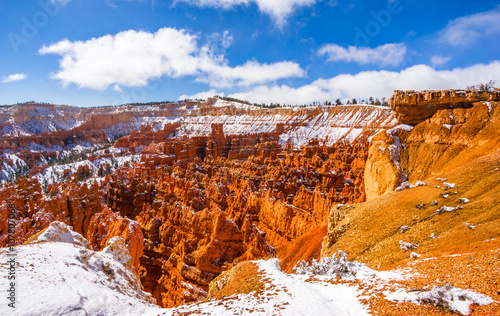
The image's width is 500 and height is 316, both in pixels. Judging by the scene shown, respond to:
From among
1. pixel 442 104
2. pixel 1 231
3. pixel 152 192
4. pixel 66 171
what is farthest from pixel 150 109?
pixel 442 104

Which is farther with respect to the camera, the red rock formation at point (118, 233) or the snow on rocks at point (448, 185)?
the red rock formation at point (118, 233)

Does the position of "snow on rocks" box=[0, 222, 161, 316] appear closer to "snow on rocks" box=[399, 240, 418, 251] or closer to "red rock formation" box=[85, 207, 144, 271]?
"red rock formation" box=[85, 207, 144, 271]

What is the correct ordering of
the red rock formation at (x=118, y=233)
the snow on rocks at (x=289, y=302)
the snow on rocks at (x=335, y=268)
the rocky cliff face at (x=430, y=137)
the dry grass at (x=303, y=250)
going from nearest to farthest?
the snow on rocks at (x=289, y=302), the snow on rocks at (x=335, y=268), the rocky cliff face at (x=430, y=137), the red rock formation at (x=118, y=233), the dry grass at (x=303, y=250)

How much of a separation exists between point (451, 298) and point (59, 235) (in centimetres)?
1598

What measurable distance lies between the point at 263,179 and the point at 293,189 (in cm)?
673

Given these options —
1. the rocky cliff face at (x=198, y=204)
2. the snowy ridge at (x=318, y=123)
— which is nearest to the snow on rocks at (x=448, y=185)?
the rocky cliff face at (x=198, y=204)

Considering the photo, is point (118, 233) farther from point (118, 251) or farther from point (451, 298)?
point (451, 298)

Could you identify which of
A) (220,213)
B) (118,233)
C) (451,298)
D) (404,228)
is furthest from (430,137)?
(118,233)

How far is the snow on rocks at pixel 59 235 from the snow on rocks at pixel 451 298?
1479 cm

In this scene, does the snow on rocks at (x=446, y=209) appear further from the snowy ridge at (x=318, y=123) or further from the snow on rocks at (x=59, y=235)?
the snowy ridge at (x=318, y=123)

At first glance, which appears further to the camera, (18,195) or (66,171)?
(66,171)

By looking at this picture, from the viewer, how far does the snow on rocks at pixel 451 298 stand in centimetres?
550

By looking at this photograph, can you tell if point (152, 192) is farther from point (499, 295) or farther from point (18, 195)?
point (499, 295)

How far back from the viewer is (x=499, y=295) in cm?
561
